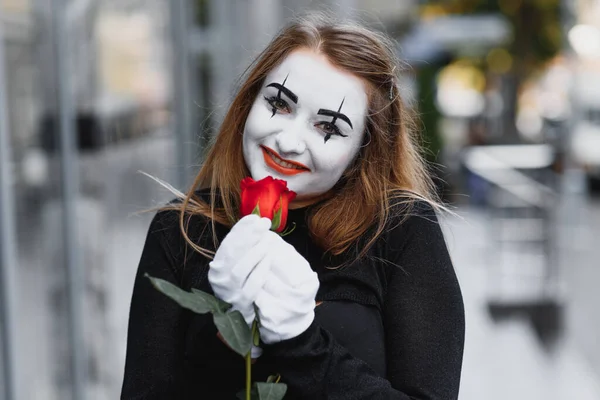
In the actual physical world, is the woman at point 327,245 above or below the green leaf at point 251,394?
above

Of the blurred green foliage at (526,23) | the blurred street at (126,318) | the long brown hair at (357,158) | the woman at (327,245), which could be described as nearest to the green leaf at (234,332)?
the woman at (327,245)

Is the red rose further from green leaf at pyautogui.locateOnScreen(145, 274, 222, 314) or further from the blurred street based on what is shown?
the blurred street

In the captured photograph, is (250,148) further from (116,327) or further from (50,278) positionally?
(116,327)

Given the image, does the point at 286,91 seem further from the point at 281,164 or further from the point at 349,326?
the point at 349,326

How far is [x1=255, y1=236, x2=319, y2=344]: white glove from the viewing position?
1.47 m

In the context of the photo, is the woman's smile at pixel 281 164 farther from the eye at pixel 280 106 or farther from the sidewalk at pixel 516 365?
the sidewalk at pixel 516 365

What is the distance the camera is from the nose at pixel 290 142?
65.1 inches

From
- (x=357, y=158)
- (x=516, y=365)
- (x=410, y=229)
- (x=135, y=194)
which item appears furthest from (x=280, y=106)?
(x=516, y=365)

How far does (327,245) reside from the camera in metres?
1.73

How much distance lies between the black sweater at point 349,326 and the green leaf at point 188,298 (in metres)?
0.17

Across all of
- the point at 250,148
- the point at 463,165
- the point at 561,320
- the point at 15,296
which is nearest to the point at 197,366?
the point at 250,148

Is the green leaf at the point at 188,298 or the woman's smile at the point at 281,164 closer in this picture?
the green leaf at the point at 188,298

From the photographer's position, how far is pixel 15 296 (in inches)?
136

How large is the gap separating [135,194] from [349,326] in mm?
3974
